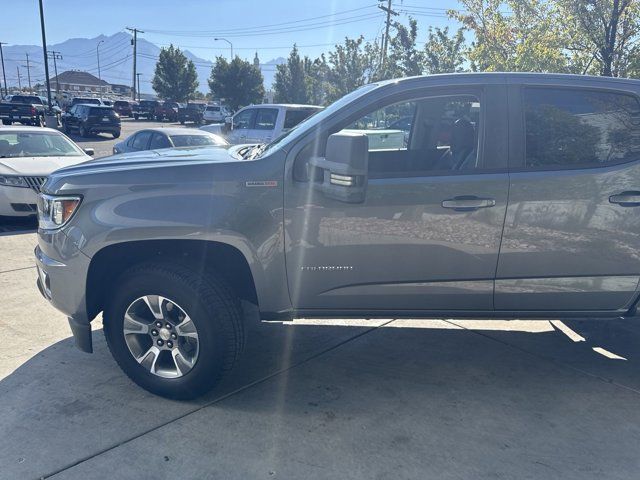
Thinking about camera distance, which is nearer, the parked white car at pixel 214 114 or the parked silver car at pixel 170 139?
the parked silver car at pixel 170 139

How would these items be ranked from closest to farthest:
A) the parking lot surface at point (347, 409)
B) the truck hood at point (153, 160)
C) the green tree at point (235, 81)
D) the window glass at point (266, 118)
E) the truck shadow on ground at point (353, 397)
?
the parking lot surface at point (347, 409)
the truck shadow on ground at point (353, 397)
the truck hood at point (153, 160)
the window glass at point (266, 118)
the green tree at point (235, 81)

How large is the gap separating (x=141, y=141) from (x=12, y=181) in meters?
2.87

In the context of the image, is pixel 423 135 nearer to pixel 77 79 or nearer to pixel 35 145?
pixel 35 145

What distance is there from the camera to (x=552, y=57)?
370 inches

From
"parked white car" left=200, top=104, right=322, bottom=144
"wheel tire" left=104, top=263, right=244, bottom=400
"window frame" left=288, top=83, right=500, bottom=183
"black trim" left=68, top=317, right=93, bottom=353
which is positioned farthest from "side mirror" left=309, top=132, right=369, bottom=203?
"parked white car" left=200, top=104, right=322, bottom=144

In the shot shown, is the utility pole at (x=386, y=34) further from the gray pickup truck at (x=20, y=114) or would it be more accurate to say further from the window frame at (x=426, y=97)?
the window frame at (x=426, y=97)

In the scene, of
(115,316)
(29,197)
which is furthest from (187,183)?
(29,197)

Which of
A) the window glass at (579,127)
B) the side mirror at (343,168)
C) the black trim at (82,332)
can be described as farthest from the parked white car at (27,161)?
the window glass at (579,127)

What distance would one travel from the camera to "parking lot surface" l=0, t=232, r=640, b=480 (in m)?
2.64

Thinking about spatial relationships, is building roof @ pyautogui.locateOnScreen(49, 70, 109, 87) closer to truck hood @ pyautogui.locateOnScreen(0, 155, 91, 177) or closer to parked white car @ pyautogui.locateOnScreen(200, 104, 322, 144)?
parked white car @ pyautogui.locateOnScreen(200, 104, 322, 144)

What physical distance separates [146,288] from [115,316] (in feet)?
1.02

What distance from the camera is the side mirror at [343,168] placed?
2.67 m

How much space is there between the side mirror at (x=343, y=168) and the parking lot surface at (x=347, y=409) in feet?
4.45

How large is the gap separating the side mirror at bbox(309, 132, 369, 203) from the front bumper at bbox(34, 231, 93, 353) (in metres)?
1.48
